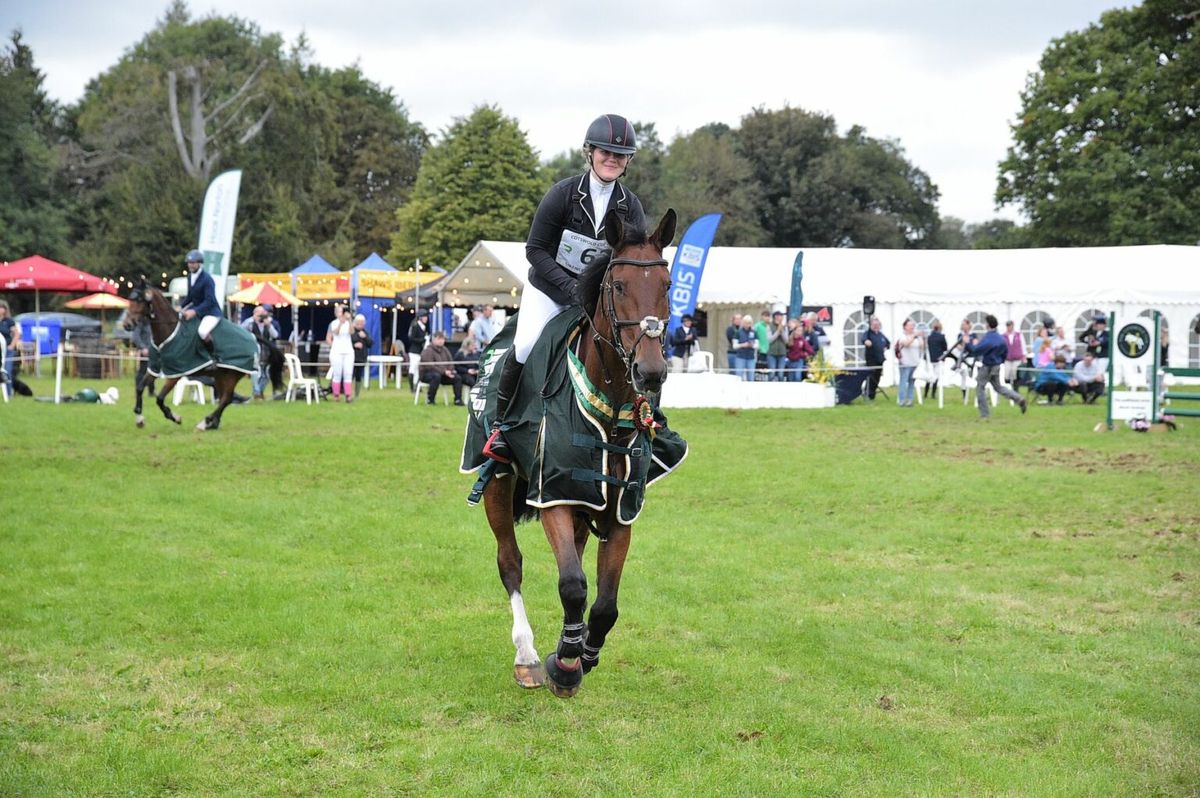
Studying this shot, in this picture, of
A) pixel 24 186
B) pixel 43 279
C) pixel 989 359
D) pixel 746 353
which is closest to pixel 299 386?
pixel 746 353

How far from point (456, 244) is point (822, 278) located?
3119 centimetres

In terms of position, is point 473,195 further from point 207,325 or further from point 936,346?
point 207,325

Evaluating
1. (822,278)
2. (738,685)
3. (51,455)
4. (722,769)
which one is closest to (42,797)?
(722,769)

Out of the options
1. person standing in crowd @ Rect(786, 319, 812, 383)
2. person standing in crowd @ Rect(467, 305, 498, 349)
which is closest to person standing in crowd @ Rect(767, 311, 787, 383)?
person standing in crowd @ Rect(786, 319, 812, 383)

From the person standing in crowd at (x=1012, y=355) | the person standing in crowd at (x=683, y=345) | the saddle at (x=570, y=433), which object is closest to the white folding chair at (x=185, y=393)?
the person standing in crowd at (x=683, y=345)

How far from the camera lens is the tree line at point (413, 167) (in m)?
59.6

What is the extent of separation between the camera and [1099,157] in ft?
195

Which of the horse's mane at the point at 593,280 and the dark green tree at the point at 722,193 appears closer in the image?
the horse's mane at the point at 593,280

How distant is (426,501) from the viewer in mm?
14375

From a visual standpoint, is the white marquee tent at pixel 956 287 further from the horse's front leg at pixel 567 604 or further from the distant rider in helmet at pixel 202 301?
the horse's front leg at pixel 567 604

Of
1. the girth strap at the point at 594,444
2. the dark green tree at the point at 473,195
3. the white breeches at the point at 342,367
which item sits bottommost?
the girth strap at the point at 594,444

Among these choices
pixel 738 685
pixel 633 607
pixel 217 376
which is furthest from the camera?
pixel 217 376

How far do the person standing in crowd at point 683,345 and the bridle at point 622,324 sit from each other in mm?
24149

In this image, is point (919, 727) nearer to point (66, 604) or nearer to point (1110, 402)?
point (66, 604)
